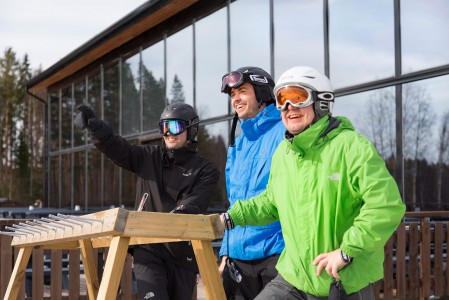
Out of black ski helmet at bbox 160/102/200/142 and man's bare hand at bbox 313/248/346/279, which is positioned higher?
black ski helmet at bbox 160/102/200/142

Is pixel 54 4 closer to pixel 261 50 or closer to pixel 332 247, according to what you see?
pixel 261 50

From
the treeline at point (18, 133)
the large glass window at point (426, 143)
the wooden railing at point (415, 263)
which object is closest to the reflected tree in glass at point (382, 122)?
the large glass window at point (426, 143)

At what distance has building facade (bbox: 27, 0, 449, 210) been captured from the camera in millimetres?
8984

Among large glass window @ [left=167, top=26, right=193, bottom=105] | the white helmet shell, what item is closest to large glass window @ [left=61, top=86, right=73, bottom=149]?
large glass window @ [left=167, top=26, right=193, bottom=105]

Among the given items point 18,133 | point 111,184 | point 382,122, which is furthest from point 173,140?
point 18,133

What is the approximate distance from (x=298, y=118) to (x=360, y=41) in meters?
6.92

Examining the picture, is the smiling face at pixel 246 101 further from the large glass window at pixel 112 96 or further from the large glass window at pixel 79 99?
the large glass window at pixel 79 99

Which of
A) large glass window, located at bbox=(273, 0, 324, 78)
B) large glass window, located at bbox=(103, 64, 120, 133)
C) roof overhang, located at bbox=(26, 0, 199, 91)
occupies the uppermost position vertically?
roof overhang, located at bbox=(26, 0, 199, 91)

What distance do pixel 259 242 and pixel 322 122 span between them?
99cm

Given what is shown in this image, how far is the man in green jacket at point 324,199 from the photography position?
284cm

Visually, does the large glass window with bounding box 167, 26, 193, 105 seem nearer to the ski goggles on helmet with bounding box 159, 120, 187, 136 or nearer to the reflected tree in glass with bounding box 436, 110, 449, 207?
the reflected tree in glass with bounding box 436, 110, 449, 207

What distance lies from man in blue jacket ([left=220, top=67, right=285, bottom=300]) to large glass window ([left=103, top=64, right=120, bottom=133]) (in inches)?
575

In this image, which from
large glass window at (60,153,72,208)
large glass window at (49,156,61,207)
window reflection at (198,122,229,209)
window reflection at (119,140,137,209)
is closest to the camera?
window reflection at (198,122,229,209)

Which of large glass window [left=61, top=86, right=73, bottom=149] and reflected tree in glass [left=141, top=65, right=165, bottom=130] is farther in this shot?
large glass window [left=61, top=86, right=73, bottom=149]
